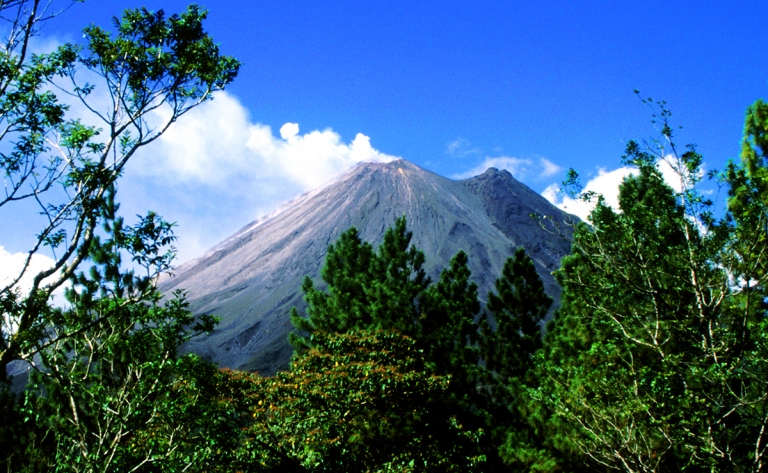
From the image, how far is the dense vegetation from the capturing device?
23.1 ft

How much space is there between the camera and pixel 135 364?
8.41m

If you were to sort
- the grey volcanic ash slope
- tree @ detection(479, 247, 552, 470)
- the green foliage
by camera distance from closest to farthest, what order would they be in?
the green foliage, tree @ detection(479, 247, 552, 470), the grey volcanic ash slope

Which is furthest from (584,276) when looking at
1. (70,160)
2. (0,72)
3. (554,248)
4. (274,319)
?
(554,248)

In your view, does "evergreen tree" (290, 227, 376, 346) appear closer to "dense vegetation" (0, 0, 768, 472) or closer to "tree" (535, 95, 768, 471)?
"dense vegetation" (0, 0, 768, 472)

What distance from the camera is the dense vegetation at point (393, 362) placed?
7.04 metres

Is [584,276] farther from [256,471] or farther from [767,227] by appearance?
[256,471]

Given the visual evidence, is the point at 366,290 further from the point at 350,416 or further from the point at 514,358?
the point at 350,416

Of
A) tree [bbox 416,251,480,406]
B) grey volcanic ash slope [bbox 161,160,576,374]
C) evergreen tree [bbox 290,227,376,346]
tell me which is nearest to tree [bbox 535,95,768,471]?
tree [bbox 416,251,480,406]

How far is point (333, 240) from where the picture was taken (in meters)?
57.3

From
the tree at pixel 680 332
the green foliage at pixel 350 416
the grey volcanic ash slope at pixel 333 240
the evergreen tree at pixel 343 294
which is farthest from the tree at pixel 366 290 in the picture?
the grey volcanic ash slope at pixel 333 240

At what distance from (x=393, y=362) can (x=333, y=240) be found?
46.0 meters

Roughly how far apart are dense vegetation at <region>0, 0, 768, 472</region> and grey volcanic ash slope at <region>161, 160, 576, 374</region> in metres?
25.3

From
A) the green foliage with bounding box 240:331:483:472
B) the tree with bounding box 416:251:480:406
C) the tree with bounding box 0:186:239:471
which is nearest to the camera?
the tree with bounding box 0:186:239:471

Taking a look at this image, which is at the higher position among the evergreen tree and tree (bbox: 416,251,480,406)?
the evergreen tree
